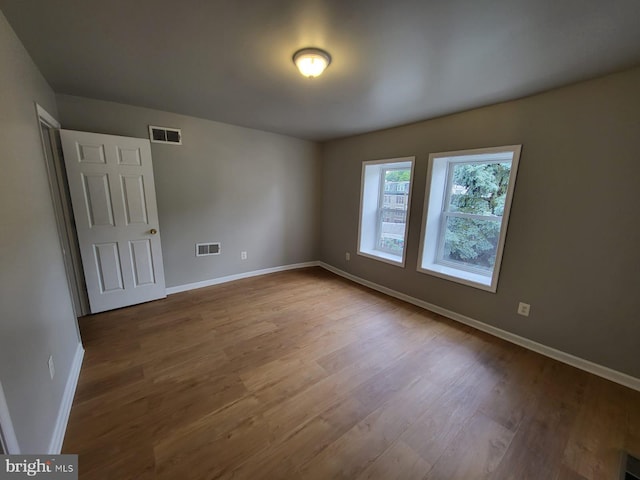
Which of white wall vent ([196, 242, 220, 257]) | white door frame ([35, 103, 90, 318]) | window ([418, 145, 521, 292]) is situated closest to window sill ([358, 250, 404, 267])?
window ([418, 145, 521, 292])

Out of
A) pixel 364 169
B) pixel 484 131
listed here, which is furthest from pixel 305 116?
pixel 484 131

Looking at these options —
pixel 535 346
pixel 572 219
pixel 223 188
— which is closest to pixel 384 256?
pixel 535 346

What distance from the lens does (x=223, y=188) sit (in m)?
3.59

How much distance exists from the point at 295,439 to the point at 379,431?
522mm

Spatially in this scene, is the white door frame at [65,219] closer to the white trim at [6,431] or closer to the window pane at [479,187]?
the white trim at [6,431]

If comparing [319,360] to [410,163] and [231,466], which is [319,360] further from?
[410,163]

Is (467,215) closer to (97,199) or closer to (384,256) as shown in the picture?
(384,256)

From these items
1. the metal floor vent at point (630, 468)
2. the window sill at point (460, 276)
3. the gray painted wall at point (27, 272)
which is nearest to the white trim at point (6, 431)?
the gray painted wall at point (27, 272)

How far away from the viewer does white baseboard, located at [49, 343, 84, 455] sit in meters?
1.32

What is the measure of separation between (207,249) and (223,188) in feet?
3.09

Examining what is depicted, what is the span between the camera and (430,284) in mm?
3076

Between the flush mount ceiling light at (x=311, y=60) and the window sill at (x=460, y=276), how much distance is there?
2.51 metres

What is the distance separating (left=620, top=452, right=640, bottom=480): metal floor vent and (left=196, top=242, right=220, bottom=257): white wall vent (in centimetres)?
413

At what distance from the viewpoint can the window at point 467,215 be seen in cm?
258
